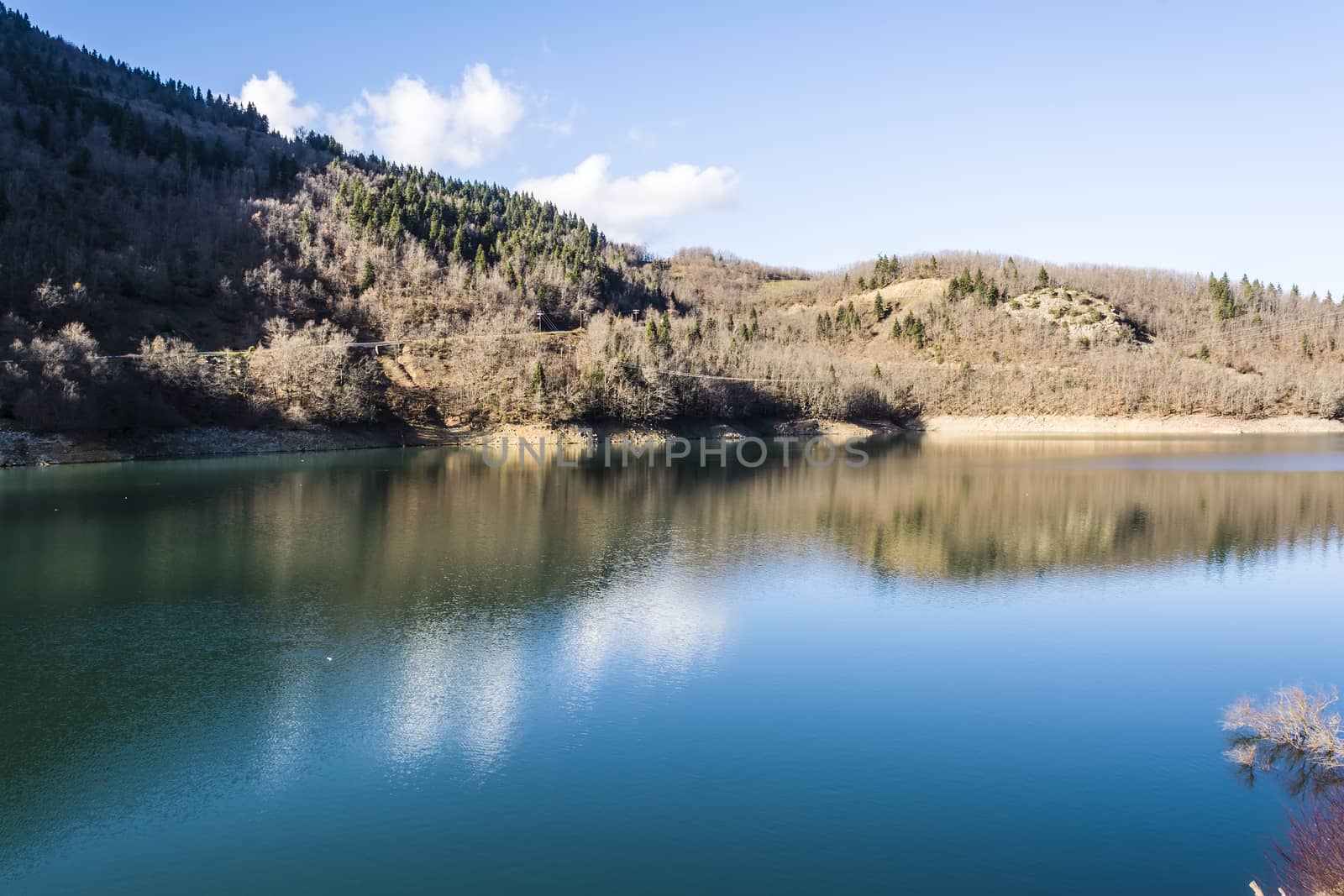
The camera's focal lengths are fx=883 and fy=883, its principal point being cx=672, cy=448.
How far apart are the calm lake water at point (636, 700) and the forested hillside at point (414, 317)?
41286 mm

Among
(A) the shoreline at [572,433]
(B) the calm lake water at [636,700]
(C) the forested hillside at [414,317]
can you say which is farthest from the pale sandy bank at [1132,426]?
(B) the calm lake water at [636,700]

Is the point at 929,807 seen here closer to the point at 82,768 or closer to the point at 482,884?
the point at 482,884

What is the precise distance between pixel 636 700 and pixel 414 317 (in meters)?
90.7

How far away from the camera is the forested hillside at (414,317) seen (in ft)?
238

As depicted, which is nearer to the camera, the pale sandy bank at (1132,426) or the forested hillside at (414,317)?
the forested hillside at (414,317)

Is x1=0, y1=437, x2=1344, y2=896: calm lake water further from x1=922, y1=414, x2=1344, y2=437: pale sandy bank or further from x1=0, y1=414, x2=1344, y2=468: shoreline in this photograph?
x1=922, y1=414, x2=1344, y2=437: pale sandy bank

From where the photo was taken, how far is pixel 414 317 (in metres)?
99.8

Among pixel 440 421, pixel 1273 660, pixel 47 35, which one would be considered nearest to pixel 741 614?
pixel 1273 660

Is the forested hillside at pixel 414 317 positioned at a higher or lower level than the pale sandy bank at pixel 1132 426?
higher

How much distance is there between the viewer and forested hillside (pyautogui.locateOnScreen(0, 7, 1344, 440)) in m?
72.7

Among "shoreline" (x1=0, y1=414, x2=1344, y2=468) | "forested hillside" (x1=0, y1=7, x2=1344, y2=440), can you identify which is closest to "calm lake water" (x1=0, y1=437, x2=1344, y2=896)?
"shoreline" (x1=0, y1=414, x2=1344, y2=468)

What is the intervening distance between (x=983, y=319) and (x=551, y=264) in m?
78.1

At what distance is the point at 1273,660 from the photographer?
19.2 m

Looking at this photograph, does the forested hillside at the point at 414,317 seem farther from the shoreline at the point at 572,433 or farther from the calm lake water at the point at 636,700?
the calm lake water at the point at 636,700
